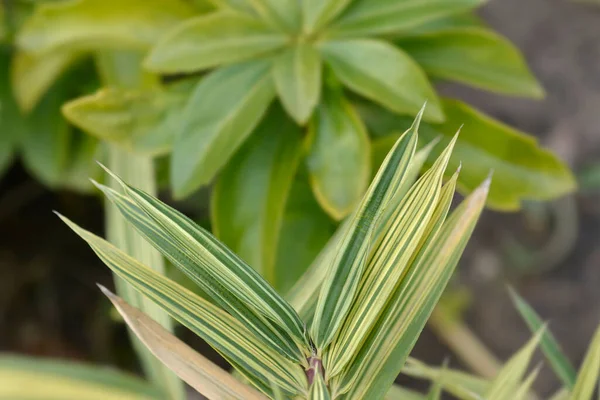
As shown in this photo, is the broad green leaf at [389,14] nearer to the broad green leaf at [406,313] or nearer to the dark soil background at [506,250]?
the broad green leaf at [406,313]

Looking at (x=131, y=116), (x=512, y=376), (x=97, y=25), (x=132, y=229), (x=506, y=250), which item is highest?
(x=97, y=25)

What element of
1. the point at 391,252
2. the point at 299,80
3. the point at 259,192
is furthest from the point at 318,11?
the point at 391,252

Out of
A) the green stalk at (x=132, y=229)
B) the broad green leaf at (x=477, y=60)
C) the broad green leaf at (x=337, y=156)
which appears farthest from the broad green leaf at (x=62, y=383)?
the broad green leaf at (x=477, y=60)

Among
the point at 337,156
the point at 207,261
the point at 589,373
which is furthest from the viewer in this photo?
the point at 337,156

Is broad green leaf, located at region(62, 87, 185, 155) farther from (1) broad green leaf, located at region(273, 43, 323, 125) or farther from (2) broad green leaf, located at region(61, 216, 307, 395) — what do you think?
(2) broad green leaf, located at region(61, 216, 307, 395)

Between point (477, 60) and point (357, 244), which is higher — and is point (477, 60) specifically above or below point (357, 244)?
above

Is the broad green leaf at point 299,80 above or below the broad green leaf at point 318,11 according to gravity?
below

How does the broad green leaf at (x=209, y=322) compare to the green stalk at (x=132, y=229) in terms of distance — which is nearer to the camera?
the broad green leaf at (x=209, y=322)

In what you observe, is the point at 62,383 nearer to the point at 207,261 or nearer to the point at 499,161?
the point at 207,261
